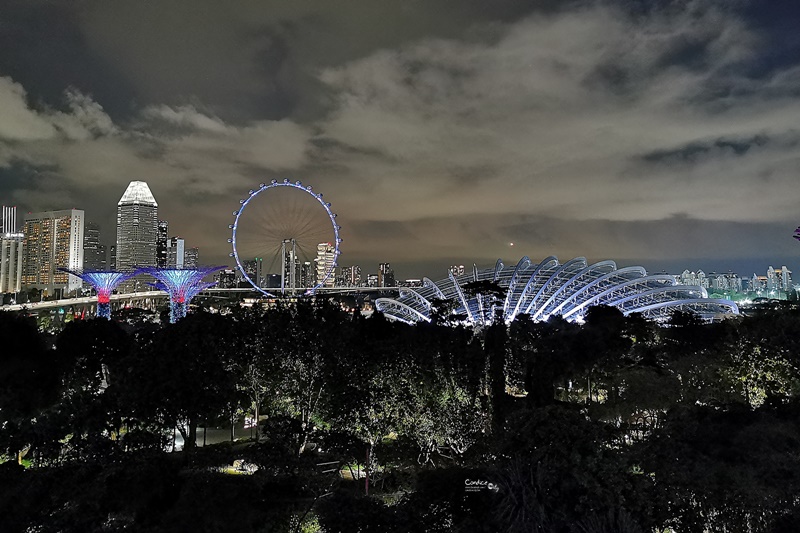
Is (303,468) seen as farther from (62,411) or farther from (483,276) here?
(483,276)

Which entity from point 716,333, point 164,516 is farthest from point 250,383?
point 716,333

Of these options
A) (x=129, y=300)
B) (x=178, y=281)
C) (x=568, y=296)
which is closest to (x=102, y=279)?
(x=178, y=281)

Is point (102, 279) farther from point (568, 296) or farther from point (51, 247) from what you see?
point (51, 247)

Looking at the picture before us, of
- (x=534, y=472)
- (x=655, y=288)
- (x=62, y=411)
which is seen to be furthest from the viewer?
(x=655, y=288)

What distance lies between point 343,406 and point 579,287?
136 feet

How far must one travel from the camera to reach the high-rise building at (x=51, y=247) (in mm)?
192675

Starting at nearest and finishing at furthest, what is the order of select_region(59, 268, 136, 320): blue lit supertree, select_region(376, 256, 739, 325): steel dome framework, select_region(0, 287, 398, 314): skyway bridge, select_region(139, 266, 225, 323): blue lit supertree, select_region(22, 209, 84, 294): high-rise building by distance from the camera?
select_region(376, 256, 739, 325): steel dome framework, select_region(139, 266, 225, 323): blue lit supertree, select_region(59, 268, 136, 320): blue lit supertree, select_region(0, 287, 398, 314): skyway bridge, select_region(22, 209, 84, 294): high-rise building

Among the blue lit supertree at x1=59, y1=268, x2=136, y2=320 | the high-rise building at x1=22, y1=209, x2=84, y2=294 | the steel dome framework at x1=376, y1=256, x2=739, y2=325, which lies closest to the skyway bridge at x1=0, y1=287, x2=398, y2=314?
the blue lit supertree at x1=59, y1=268, x2=136, y2=320

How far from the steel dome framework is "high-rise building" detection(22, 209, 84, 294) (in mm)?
171152

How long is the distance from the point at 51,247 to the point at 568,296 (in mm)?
196832

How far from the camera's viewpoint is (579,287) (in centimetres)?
6122

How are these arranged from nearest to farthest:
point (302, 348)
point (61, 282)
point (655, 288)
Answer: point (302, 348) < point (655, 288) < point (61, 282)

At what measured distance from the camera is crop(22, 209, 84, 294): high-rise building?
7586 inches

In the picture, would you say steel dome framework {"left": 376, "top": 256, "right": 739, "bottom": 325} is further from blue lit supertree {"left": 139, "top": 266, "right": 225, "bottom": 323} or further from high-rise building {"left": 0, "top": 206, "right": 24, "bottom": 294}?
high-rise building {"left": 0, "top": 206, "right": 24, "bottom": 294}
